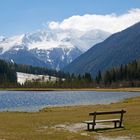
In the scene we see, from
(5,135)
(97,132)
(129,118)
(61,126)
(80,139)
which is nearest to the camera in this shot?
(80,139)

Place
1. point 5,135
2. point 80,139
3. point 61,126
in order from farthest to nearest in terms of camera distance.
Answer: point 61,126
point 5,135
point 80,139

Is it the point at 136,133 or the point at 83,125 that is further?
the point at 83,125

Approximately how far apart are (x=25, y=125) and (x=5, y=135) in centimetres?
964

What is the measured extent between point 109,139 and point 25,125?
587 inches

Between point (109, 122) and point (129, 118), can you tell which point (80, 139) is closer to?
point (109, 122)

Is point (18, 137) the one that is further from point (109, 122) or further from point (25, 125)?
point (109, 122)

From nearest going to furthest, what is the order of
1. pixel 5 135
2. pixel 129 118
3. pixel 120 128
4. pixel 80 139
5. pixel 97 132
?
pixel 80 139 → pixel 5 135 → pixel 97 132 → pixel 120 128 → pixel 129 118

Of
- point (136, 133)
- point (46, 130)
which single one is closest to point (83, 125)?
point (46, 130)

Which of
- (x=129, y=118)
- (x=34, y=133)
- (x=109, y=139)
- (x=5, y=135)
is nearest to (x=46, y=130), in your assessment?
(x=34, y=133)

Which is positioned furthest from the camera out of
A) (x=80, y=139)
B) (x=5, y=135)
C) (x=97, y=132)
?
(x=97, y=132)

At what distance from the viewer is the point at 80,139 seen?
119ft

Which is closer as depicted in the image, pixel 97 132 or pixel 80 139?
pixel 80 139

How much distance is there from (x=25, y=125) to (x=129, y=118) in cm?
1376

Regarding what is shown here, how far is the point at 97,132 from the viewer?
41.9 m
